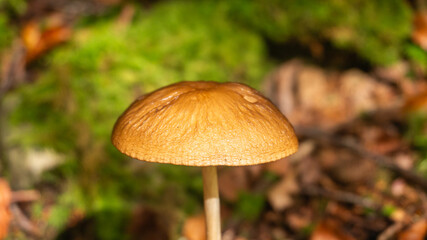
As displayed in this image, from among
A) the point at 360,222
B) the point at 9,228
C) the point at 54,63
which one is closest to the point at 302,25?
the point at 360,222

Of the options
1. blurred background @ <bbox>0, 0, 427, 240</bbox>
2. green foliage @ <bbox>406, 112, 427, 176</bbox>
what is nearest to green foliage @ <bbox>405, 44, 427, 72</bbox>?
blurred background @ <bbox>0, 0, 427, 240</bbox>

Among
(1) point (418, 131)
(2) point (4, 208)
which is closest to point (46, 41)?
(2) point (4, 208)

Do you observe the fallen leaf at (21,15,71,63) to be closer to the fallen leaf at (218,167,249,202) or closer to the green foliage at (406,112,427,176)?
the fallen leaf at (218,167,249,202)

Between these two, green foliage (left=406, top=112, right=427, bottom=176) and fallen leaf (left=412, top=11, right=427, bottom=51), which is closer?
green foliage (left=406, top=112, right=427, bottom=176)

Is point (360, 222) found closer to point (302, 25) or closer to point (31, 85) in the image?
point (302, 25)

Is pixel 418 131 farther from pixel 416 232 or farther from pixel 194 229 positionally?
pixel 194 229
